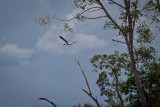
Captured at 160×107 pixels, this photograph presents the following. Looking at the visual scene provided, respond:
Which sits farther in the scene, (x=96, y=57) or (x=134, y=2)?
(x=96, y=57)

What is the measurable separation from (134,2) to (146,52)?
374 centimetres

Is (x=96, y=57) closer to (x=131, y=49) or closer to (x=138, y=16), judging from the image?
(x=131, y=49)

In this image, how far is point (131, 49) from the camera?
1421 centimetres

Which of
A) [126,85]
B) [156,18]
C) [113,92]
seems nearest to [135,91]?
[126,85]

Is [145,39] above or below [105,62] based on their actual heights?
below

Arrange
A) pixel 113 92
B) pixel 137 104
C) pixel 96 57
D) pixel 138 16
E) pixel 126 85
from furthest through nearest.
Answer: pixel 96 57
pixel 113 92
pixel 126 85
pixel 137 104
pixel 138 16

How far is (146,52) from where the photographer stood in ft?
50.7

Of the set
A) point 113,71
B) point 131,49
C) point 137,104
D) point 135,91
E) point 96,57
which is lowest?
point 137,104

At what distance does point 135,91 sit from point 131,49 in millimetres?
3537

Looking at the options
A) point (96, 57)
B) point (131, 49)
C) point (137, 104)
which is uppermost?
point (96, 57)

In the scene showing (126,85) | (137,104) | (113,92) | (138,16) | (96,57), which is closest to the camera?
(138,16)

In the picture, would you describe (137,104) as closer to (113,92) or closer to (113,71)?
(113,92)

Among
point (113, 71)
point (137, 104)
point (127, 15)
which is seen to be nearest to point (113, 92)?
point (113, 71)

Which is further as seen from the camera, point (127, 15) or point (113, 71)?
point (113, 71)
